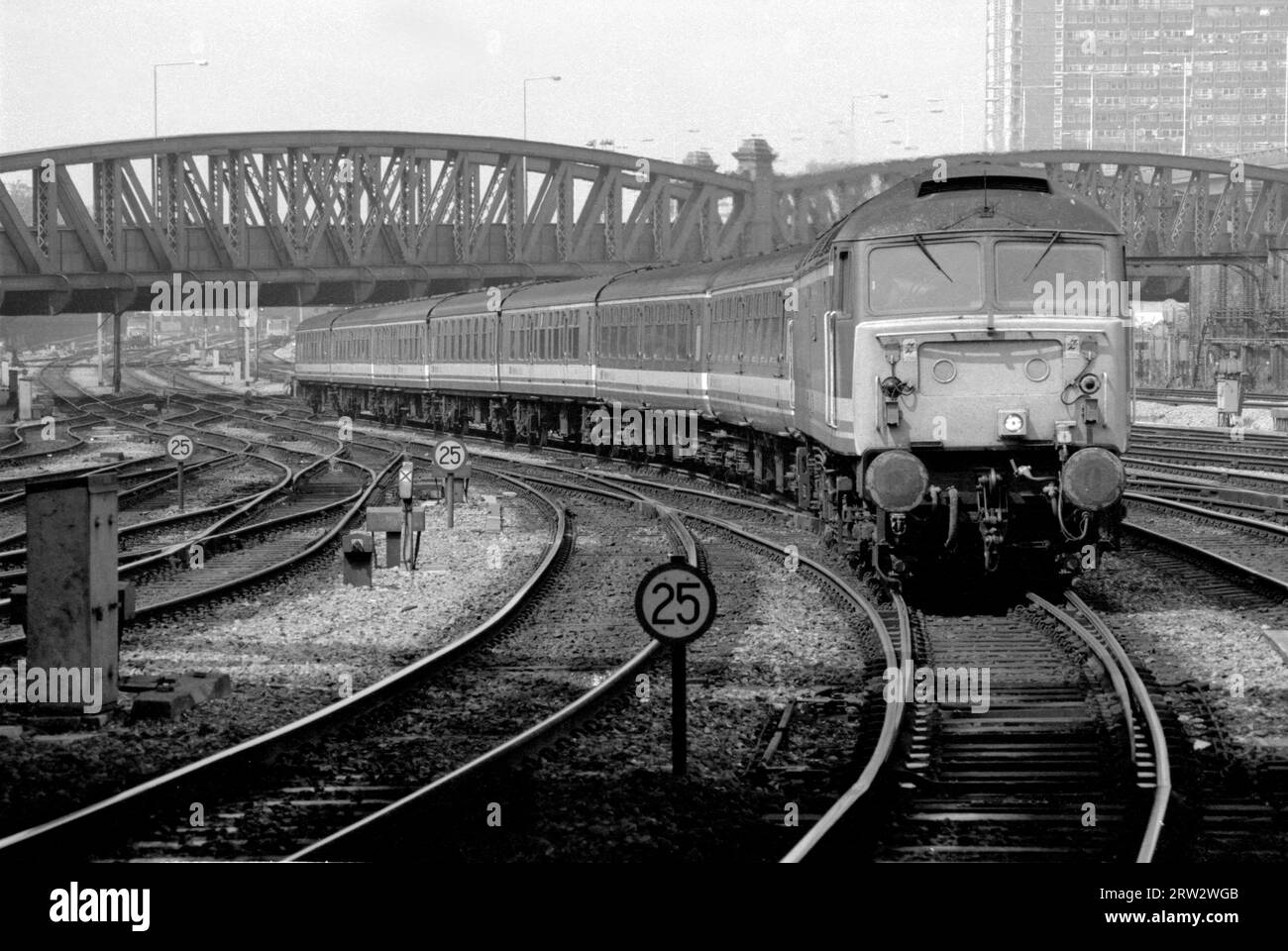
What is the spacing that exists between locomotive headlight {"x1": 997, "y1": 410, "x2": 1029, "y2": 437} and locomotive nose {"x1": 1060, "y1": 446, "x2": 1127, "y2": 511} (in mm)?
465

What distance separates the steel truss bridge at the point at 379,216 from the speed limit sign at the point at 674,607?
4170 cm

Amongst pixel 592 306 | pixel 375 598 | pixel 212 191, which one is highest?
pixel 212 191

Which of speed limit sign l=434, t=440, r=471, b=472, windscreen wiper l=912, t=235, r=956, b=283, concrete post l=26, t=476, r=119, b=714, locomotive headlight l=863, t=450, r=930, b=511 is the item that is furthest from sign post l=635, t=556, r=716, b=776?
speed limit sign l=434, t=440, r=471, b=472

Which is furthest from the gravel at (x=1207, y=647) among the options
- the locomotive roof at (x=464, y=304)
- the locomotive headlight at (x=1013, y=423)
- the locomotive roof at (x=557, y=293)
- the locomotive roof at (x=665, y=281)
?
the locomotive roof at (x=464, y=304)

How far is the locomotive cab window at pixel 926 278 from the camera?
14344 millimetres

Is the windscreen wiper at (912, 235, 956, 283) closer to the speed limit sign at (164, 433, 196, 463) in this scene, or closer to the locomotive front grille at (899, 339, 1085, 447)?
the locomotive front grille at (899, 339, 1085, 447)

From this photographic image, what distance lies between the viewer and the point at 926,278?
14.4 m

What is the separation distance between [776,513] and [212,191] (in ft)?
140

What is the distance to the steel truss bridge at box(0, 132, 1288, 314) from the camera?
56.3m

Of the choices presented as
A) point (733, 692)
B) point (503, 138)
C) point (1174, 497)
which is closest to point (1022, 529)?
point (733, 692)

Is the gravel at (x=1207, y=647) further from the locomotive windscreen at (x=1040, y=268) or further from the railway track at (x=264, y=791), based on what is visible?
the railway track at (x=264, y=791)

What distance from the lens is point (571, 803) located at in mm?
9109

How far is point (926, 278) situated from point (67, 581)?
6736 millimetres

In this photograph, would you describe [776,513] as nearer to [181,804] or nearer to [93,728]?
[93,728]
